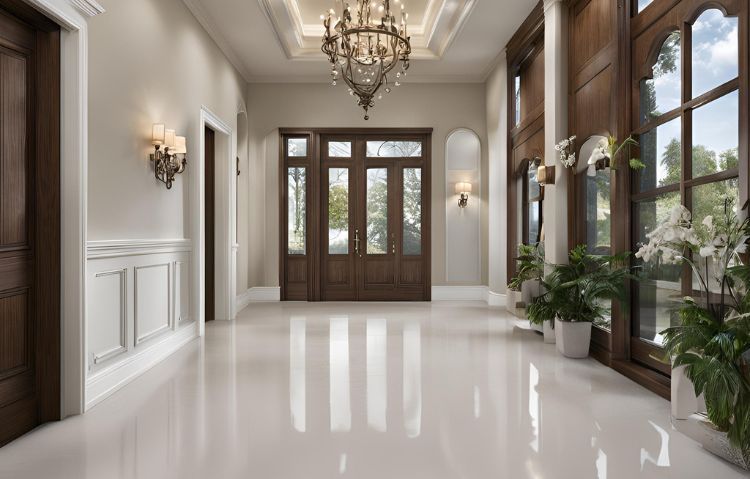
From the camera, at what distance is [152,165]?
5020mm

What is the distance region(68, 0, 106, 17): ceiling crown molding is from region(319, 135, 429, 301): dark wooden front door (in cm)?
599

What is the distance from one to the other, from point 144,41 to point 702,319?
475 centimetres

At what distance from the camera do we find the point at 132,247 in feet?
14.9

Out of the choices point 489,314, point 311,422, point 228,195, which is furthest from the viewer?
point 489,314

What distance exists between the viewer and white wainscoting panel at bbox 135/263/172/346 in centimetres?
470

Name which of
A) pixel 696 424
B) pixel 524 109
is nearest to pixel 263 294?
pixel 524 109

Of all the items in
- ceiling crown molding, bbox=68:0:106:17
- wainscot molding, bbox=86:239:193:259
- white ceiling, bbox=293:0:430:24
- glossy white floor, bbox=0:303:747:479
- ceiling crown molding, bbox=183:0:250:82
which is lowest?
glossy white floor, bbox=0:303:747:479

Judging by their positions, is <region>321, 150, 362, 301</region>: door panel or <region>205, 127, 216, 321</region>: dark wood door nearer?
<region>205, 127, 216, 321</region>: dark wood door

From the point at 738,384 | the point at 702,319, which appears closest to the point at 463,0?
Answer: the point at 702,319

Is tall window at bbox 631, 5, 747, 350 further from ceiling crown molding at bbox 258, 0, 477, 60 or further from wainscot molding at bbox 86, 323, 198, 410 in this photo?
wainscot molding at bbox 86, 323, 198, 410

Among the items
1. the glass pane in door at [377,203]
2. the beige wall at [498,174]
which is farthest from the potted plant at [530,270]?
the glass pane in door at [377,203]

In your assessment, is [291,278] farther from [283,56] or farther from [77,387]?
[77,387]

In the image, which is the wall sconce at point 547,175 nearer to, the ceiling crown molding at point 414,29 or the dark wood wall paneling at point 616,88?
the dark wood wall paneling at point 616,88

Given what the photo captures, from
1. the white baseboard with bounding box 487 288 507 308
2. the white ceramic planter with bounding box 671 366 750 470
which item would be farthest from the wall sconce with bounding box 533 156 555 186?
the white baseboard with bounding box 487 288 507 308
